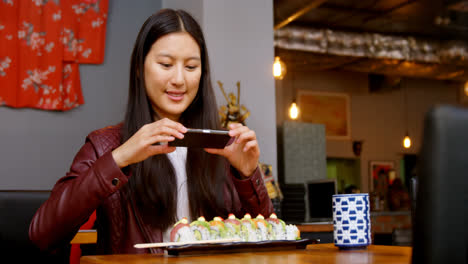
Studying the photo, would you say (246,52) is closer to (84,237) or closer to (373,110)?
(84,237)

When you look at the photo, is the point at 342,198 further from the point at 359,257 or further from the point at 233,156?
the point at 233,156

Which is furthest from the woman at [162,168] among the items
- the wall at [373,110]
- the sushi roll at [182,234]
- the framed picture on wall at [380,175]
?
the framed picture on wall at [380,175]

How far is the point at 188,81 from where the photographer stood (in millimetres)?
1484

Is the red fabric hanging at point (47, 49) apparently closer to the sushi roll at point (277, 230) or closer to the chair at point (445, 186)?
the sushi roll at point (277, 230)

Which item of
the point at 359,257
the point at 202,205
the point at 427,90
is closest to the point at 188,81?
the point at 202,205

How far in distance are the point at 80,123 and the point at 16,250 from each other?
1.57m

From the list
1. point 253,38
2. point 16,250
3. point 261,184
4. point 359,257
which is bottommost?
point 16,250

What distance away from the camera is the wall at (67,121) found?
12.5 feet

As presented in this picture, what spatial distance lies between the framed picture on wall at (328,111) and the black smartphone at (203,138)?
904 centimetres

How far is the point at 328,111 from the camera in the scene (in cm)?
1052

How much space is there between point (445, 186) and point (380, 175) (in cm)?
1102

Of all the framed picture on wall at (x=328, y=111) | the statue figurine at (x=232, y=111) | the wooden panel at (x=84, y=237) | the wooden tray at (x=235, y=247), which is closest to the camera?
the wooden tray at (x=235, y=247)

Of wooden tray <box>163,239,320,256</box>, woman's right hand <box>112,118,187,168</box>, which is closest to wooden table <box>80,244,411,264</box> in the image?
wooden tray <box>163,239,320,256</box>

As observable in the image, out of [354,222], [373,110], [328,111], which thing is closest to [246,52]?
[354,222]
